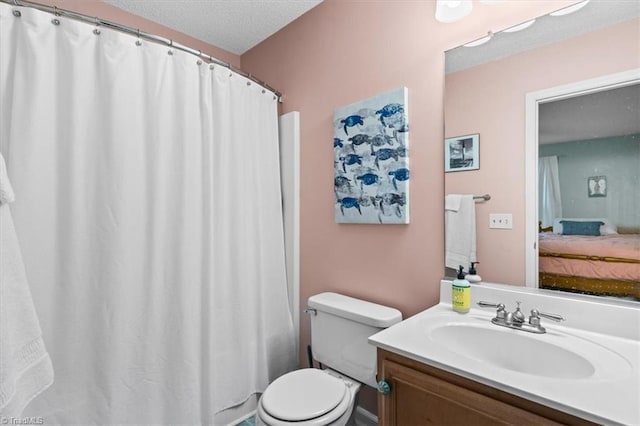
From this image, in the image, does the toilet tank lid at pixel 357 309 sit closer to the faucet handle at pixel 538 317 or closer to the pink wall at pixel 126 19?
the faucet handle at pixel 538 317

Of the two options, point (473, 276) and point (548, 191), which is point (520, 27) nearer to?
point (548, 191)

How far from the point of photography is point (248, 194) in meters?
1.86

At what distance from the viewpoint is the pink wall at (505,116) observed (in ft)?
3.53

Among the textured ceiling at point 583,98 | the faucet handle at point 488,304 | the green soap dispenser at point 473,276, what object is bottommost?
the faucet handle at point 488,304

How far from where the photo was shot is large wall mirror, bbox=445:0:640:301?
1002 mm

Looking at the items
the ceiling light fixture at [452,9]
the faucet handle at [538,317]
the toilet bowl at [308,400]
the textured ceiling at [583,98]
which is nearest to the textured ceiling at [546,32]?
the textured ceiling at [583,98]

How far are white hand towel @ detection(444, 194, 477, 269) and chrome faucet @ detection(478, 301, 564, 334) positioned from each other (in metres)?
0.24

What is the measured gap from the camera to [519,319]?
110cm

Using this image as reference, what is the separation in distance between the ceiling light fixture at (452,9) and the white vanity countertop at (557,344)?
3.67 ft

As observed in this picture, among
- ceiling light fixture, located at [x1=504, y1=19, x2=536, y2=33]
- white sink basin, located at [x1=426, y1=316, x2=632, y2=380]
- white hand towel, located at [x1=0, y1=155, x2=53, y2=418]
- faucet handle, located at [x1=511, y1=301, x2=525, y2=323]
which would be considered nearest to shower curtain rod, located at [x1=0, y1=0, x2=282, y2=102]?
white hand towel, located at [x1=0, y1=155, x2=53, y2=418]

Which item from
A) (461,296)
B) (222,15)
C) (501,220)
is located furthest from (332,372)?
(222,15)

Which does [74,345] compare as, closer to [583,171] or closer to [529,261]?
[529,261]

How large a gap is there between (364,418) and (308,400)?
559 mm

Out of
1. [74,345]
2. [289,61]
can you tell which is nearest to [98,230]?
[74,345]
